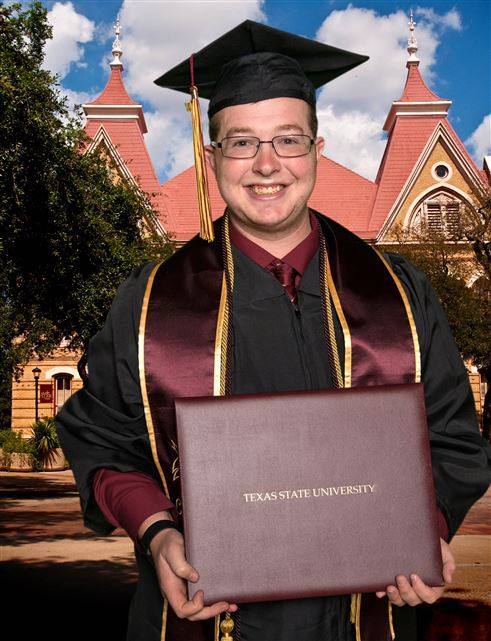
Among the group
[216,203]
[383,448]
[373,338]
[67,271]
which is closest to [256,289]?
[373,338]

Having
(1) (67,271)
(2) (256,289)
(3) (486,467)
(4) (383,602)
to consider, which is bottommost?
(4) (383,602)

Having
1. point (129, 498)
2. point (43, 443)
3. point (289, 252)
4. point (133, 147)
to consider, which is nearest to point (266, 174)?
point (289, 252)

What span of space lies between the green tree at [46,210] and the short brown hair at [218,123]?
9.93 m

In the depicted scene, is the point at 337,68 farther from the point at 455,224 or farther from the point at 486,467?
the point at 455,224

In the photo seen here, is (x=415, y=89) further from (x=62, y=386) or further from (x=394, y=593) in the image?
(x=394, y=593)

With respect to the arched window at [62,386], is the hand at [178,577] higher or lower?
lower

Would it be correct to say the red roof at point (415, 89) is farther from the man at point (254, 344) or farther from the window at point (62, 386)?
the man at point (254, 344)

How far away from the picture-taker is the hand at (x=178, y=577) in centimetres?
170

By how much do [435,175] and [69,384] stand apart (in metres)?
18.4

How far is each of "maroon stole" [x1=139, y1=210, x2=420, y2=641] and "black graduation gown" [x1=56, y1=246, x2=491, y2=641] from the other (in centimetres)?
4

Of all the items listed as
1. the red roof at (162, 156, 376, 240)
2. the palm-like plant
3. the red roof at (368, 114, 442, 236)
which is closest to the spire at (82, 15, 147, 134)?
the red roof at (162, 156, 376, 240)

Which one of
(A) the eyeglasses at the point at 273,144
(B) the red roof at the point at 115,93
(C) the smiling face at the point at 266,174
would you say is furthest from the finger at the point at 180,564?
(B) the red roof at the point at 115,93

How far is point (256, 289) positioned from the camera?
2.34 m

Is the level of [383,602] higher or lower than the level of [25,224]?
lower
